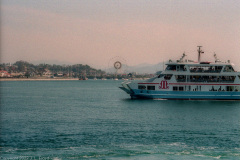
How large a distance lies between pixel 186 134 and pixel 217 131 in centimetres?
356

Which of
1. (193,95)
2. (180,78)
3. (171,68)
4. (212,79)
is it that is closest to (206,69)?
(212,79)

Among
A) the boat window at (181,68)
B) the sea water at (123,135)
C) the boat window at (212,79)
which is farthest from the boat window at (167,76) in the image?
the sea water at (123,135)

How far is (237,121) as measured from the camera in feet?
127

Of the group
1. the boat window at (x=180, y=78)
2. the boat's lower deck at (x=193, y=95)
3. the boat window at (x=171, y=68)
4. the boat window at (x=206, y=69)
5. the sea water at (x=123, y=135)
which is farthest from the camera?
the boat window at (x=206, y=69)

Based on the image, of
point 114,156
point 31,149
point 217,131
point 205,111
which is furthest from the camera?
point 205,111

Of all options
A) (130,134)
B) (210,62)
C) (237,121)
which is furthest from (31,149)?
(210,62)

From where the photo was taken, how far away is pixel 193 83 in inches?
2351

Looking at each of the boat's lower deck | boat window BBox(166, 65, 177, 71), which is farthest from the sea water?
boat window BBox(166, 65, 177, 71)

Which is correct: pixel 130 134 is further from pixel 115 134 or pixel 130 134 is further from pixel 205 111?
pixel 205 111

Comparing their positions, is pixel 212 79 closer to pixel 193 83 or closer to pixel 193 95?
pixel 193 83

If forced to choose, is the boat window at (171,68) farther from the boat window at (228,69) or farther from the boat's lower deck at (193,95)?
the boat window at (228,69)

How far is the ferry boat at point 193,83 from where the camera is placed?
2343 inches

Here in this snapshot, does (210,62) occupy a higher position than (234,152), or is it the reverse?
(210,62)

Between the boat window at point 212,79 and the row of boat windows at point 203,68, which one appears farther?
the row of boat windows at point 203,68
